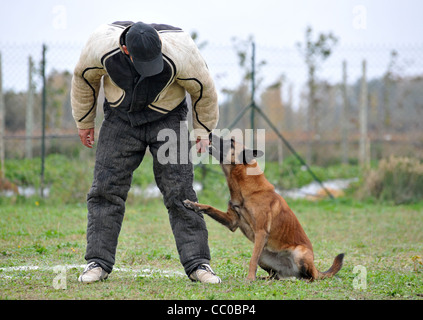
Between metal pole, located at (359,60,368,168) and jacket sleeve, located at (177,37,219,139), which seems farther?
metal pole, located at (359,60,368,168)

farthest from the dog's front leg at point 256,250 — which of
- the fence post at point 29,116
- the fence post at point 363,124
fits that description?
the fence post at point 363,124

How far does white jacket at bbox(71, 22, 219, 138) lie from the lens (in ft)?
11.6

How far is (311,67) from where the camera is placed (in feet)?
38.6

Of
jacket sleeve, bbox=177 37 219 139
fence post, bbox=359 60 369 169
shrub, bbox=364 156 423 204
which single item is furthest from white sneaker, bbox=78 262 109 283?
fence post, bbox=359 60 369 169

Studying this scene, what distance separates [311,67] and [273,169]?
2770 millimetres

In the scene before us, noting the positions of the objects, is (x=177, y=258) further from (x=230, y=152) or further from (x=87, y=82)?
(x=87, y=82)

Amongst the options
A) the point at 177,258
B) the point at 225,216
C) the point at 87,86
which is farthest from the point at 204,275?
the point at 87,86

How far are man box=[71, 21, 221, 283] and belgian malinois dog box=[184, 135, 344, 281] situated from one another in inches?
12.4

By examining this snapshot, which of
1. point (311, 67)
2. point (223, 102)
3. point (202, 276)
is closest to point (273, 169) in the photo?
point (223, 102)

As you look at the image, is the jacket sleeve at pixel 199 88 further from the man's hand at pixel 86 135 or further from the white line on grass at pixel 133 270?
the white line on grass at pixel 133 270

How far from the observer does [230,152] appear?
4.41 metres

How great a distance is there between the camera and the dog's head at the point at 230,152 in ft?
14.3

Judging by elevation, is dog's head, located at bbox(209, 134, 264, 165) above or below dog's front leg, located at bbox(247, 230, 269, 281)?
above

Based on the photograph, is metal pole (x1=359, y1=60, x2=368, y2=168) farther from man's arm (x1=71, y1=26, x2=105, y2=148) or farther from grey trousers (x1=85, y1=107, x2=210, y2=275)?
man's arm (x1=71, y1=26, x2=105, y2=148)
